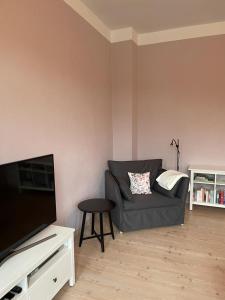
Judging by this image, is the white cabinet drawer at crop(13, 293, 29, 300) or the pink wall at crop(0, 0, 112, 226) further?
the pink wall at crop(0, 0, 112, 226)

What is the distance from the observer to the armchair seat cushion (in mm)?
3002

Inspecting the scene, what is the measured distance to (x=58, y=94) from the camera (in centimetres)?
260

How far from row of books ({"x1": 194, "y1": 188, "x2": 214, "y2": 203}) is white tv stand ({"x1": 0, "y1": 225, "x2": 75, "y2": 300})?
2354 mm

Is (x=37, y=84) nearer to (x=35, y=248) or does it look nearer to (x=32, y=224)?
(x=32, y=224)

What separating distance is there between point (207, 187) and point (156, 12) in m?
2.64

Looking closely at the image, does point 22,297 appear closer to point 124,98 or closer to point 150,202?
point 150,202

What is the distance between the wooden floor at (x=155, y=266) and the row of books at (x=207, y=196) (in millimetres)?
488

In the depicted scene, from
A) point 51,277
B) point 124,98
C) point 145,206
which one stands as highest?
point 124,98

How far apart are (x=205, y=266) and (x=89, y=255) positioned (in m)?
1.17

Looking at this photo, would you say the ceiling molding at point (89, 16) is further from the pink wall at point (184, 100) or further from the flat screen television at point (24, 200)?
the flat screen television at point (24, 200)

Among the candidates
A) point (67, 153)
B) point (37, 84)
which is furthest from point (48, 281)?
point (37, 84)

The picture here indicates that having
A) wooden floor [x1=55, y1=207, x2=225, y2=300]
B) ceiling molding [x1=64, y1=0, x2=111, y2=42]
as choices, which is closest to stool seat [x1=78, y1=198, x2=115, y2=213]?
wooden floor [x1=55, y1=207, x2=225, y2=300]

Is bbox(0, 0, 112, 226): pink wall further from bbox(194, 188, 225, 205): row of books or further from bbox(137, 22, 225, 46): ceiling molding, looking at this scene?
bbox(194, 188, 225, 205): row of books

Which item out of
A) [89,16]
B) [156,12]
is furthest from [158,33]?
[89,16]
